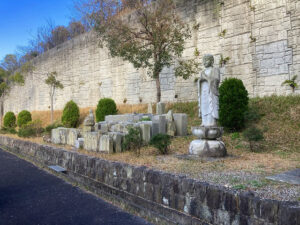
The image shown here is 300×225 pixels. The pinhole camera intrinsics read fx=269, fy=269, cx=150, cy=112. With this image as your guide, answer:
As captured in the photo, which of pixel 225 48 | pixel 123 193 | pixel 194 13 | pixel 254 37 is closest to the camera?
pixel 123 193

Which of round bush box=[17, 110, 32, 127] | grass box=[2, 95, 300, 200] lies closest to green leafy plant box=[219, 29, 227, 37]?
grass box=[2, 95, 300, 200]

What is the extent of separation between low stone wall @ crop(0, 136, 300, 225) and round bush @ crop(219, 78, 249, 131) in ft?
15.9

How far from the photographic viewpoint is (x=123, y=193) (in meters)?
4.76

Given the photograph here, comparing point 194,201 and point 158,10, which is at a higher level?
point 158,10

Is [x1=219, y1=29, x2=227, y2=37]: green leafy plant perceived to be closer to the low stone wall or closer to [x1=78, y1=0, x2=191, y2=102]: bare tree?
[x1=78, y1=0, x2=191, y2=102]: bare tree

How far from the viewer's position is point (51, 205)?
4684mm

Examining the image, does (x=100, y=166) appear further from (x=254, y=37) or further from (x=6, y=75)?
(x=6, y=75)

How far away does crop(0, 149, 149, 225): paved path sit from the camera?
4.00 meters

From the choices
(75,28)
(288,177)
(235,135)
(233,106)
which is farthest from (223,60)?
(75,28)

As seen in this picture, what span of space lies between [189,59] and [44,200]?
394 inches

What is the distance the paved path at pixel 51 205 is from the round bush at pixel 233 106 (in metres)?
5.26

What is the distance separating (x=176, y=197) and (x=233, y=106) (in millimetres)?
5674

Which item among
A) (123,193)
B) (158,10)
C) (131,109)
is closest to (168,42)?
(158,10)

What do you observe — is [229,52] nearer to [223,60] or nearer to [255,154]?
[223,60]
